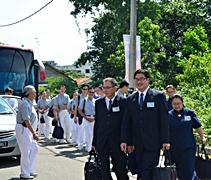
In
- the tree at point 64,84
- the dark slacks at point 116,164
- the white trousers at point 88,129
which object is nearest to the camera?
the dark slacks at point 116,164

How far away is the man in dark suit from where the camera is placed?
5988mm

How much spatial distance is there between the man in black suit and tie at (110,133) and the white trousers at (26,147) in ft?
6.75

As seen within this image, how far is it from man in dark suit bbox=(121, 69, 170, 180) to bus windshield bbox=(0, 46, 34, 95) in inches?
387

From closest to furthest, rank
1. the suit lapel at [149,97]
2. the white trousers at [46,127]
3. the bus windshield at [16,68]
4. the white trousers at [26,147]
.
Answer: the suit lapel at [149,97], the white trousers at [26,147], the bus windshield at [16,68], the white trousers at [46,127]

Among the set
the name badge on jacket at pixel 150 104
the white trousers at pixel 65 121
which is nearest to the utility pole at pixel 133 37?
the white trousers at pixel 65 121

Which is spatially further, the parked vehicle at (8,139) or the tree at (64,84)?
the tree at (64,84)

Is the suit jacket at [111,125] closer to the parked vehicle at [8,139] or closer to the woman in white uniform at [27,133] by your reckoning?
the woman in white uniform at [27,133]

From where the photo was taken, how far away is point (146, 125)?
605 cm

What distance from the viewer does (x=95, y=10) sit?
30547 millimetres

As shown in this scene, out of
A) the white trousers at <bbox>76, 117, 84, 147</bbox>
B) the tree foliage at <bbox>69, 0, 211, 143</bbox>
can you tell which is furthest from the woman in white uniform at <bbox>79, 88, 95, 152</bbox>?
the tree foliage at <bbox>69, 0, 211, 143</bbox>

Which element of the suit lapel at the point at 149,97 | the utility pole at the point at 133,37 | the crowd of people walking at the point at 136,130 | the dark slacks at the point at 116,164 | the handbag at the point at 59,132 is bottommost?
the handbag at the point at 59,132

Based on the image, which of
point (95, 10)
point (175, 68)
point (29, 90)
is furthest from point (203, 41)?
point (29, 90)

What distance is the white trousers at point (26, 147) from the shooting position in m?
8.38

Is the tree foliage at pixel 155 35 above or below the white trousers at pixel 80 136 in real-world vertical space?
above
